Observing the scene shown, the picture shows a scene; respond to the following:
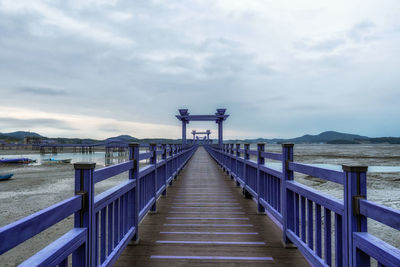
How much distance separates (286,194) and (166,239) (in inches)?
69.3

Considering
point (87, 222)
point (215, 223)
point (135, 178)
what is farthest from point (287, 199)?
point (87, 222)

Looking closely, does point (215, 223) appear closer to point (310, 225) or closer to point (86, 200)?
point (310, 225)

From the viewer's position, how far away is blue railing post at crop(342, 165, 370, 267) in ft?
5.10

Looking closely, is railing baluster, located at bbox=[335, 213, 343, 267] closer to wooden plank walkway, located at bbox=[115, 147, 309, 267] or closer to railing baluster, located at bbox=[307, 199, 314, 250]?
railing baluster, located at bbox=[307, 199, 314, 250]

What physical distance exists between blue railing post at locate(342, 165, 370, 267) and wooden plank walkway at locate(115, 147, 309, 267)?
4.06 feet

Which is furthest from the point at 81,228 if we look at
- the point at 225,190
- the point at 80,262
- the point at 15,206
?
the point at 15,206

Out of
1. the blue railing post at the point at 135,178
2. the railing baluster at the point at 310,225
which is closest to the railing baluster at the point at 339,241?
the railing baluster at the point at 310,225

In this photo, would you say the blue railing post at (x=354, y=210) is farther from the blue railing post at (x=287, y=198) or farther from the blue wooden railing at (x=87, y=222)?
the blue wooden railing at (x=87, y=222)

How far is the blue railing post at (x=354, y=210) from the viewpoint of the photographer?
1556mm

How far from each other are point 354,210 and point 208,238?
2.20 m

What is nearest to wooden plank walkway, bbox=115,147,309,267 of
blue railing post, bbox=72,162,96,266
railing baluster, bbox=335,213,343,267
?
railing baluster, bbox=335,213,343,267

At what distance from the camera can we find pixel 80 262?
1.67 m

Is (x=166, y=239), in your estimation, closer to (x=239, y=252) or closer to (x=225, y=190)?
(x=239, y=252)

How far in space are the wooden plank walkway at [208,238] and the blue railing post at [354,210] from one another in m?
1.24
